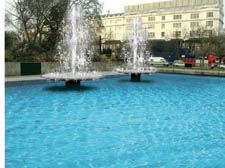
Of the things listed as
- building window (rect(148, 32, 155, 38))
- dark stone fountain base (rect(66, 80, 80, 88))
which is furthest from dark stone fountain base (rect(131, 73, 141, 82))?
building window (rect(148, 32, 155, 38))

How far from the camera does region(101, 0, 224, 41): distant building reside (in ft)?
245

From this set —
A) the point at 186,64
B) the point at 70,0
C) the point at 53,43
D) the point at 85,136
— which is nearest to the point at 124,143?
the point at 85,136

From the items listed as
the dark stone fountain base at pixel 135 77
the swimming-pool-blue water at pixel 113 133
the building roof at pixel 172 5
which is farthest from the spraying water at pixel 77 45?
the building roof at pixel 172 5

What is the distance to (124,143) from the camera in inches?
280

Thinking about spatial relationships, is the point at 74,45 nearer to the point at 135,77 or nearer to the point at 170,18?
the point at 135,77

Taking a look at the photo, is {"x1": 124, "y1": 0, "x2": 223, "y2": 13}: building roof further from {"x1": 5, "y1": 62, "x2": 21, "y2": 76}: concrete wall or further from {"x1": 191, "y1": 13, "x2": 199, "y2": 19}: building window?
{"x1": 5, "y1": 62, "x2": 21, "y2": 76}: concrete wall

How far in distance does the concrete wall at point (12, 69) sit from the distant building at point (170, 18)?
4734cm

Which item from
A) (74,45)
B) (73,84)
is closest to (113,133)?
(73,84)

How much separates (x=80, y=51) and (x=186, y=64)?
24.3 m

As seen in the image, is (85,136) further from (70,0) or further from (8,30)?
(8,30)

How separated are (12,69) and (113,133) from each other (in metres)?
19.9

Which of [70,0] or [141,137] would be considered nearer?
[141,137]

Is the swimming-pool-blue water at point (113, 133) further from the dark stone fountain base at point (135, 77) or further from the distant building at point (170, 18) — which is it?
the distant building at point (170, 18)

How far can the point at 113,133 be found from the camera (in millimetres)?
7992
